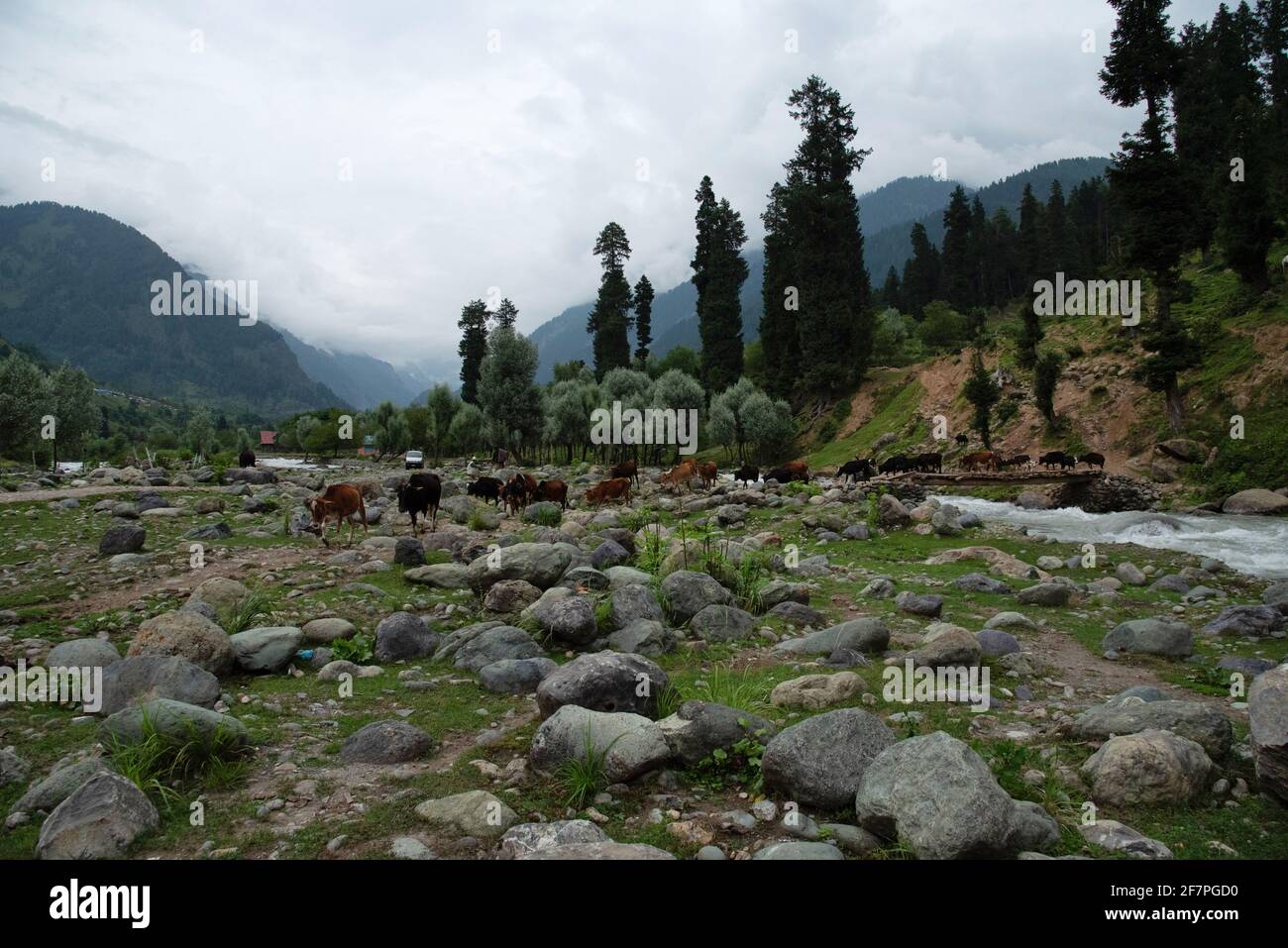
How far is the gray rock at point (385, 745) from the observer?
6852 millimetres

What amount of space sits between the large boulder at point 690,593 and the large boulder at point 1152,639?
630 centimetres

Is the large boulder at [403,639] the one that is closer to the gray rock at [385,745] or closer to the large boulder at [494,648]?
the large boulder at [494,648]

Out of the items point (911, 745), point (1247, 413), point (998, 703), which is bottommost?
point (998, 703)

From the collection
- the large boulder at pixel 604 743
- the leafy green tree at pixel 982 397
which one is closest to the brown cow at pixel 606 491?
the large boulder at pixel 604 743

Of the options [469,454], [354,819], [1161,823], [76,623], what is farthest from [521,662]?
[469,454]

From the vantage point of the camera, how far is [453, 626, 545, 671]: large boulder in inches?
390

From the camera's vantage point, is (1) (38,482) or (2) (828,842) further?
(1) (38,482)

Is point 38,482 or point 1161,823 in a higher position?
point 38,482

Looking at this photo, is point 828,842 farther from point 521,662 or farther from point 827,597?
point 827,597

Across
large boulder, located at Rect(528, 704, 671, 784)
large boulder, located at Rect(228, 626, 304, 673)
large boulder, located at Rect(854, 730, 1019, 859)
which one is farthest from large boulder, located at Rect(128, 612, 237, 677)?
large boulder, located at Rect(854, 730, 1019, 859)

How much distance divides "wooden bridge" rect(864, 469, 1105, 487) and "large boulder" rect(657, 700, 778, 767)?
33818 mm

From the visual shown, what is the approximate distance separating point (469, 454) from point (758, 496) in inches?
2862

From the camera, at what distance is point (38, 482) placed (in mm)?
36906

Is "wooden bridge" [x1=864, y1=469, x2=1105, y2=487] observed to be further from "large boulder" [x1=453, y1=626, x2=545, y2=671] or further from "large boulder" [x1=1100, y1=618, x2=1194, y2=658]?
"large boulder" [x1=453, y1=626, x2=545, y2=671]
